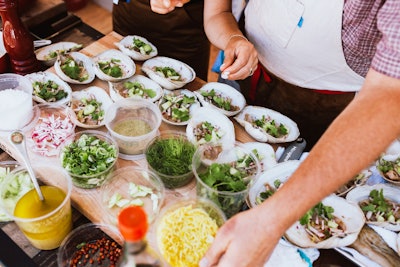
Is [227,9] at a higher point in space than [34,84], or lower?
higher

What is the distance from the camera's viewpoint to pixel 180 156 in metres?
1.43

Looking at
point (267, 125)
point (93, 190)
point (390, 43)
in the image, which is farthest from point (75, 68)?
point (390, 43)

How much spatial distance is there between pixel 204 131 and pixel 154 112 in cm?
21

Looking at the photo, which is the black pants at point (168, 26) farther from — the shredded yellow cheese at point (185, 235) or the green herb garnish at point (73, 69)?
the shredded yellow cheese at point (185, 235)

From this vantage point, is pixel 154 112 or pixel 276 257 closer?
pixel 276 257

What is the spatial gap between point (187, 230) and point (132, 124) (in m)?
0.53

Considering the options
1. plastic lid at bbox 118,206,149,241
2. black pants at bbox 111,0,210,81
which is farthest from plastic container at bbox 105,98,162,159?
black pants at bbox 111,0,210,81

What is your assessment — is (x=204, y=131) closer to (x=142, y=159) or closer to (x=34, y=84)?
(x=142, y=159)

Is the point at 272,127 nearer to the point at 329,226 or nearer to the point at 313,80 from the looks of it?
the point at 313,80

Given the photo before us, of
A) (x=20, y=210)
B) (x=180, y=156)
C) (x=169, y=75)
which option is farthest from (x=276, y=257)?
(x=169, y=75)

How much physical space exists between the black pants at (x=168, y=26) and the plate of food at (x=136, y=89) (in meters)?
0.68

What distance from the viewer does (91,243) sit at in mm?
1340

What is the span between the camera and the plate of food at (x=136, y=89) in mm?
1695

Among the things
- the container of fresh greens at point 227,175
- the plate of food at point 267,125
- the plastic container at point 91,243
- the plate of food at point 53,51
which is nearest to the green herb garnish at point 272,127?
the plate of food at point 267,125
